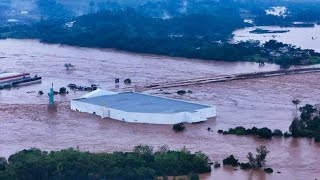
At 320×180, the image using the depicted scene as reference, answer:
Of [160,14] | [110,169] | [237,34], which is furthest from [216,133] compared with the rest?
[160,14]

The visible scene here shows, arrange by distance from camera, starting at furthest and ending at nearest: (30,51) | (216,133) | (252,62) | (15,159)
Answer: (30,51) → (252,62) → (216,133) → (15,159)

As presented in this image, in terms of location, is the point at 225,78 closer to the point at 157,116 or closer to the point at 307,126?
the point at 157,116

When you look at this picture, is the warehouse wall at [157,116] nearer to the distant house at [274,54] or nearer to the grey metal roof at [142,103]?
the grey metal roof at [142,103]

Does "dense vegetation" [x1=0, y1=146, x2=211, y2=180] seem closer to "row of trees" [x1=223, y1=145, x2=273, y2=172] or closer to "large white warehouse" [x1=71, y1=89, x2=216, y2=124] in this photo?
"row of trees" [x1=223, y1=145, x2=273, y2=172]

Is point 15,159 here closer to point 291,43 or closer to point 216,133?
point 216,133

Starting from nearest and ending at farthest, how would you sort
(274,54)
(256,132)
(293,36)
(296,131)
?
(296,131) → (256,132) → (274,54) → (293,36)

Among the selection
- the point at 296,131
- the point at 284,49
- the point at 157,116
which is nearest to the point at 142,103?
the point at 157,116

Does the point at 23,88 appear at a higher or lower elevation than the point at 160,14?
lower
